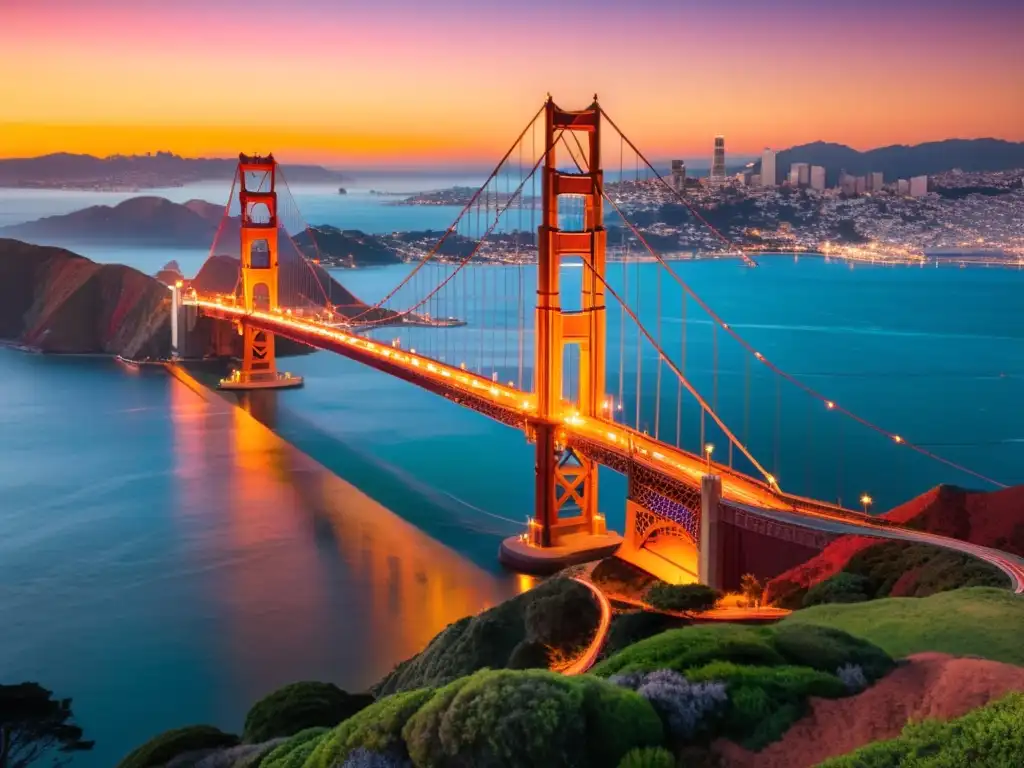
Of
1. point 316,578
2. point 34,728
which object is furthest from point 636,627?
point 316,578

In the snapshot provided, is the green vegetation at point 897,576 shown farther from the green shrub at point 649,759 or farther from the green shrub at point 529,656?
the green shrub at point 649,759

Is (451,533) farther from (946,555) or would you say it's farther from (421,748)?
(421,748)

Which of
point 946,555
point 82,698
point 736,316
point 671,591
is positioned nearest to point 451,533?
point 82,698

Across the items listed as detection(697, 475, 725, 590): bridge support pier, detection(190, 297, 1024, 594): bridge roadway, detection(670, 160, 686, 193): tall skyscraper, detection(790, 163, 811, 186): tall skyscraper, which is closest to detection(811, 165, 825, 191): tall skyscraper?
detection(790, 163, 811, 186): tall skyscraper

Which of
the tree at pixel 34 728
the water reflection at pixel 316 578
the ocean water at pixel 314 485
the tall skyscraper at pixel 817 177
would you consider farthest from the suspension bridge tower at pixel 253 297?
the tall skyscraper at pixel 817 177

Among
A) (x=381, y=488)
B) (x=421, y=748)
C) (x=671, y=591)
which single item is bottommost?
(x=381, y=488)
